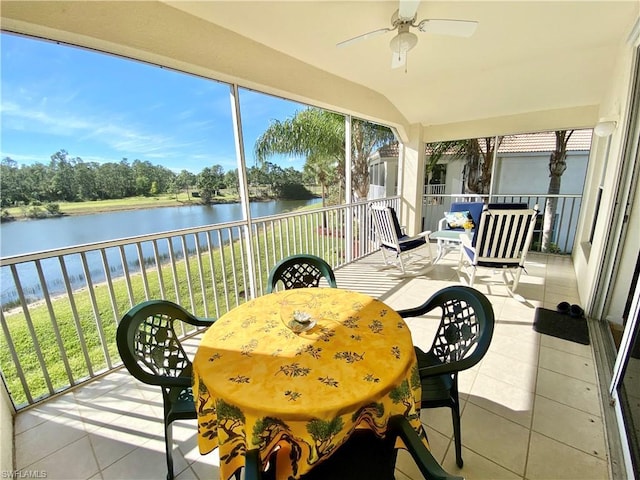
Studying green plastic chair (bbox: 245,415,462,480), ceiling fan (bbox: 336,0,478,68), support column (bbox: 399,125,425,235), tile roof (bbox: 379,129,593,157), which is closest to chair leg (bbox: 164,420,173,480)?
green plastic chair (bbox: 245,415,462,480)

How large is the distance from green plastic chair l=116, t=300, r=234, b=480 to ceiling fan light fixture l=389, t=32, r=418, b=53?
2442mm

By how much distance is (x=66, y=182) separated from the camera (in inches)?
85.8

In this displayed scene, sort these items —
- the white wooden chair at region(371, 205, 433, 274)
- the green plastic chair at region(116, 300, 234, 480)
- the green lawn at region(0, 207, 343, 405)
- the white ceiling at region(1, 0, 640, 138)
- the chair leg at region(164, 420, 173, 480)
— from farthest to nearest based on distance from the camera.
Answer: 1. the white wooden chair at region(371, 205, 433, 274)
2. the green lawn at region(0, 207, 343, 405)
3. the white ceiling at region(1, 0, 640, 138)
4. the chair leg at region(164, 420, 173, 480)
5. the green plastic chair at region(116, 300, 234, 480)

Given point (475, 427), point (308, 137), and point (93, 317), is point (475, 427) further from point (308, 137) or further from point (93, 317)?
point (308, 137)

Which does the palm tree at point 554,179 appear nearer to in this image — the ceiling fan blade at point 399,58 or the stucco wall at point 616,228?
the stucco wall at point 616,228

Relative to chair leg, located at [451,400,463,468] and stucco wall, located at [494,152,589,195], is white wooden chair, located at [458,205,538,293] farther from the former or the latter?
stucco wall, located at [494,152,589,195]

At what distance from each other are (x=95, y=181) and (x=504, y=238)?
13.7 feet

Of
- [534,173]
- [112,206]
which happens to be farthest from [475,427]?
[534,173]

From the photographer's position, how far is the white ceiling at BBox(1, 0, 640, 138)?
1804 millimetres

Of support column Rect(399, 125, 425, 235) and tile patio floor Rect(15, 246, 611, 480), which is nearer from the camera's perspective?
tile patio floor Rect(15, 246, 611, 480)

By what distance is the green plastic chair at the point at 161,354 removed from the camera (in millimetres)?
1081

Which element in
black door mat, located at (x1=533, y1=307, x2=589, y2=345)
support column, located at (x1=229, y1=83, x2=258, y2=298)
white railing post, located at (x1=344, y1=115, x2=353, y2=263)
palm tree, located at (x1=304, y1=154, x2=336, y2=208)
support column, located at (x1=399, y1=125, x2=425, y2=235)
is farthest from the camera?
palm tree, located at (x1=304, y1=154, x2=336, y2=208)

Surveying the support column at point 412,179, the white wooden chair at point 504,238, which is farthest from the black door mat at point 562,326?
the support column at point 412,179

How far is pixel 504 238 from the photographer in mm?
3037
